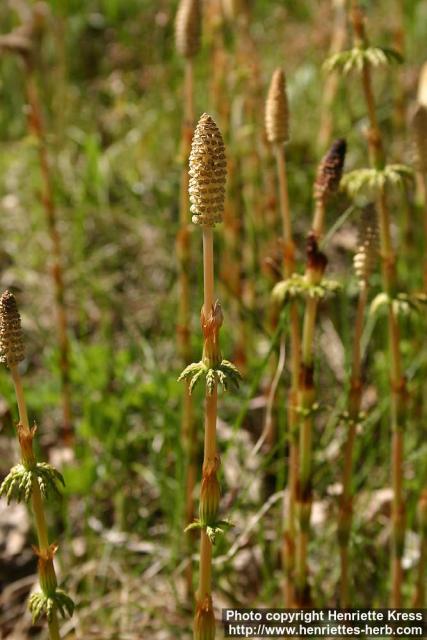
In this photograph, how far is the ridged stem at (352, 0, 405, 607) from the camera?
162 centimetres

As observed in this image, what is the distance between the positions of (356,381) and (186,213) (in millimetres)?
678

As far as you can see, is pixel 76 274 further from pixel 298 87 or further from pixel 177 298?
pixel 298 87

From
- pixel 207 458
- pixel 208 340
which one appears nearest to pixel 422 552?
pixel 207 458

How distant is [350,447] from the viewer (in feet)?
5.69

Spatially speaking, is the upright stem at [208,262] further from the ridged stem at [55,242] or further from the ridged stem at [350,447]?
the ridged stem at [55,242]

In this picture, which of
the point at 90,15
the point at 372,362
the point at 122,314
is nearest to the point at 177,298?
the point at 122,314

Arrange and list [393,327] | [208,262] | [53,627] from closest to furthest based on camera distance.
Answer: [208,262] < [53,627] < [393,327]

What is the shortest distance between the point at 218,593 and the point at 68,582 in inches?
15.8

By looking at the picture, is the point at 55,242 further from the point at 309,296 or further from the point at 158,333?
the point at 309,296

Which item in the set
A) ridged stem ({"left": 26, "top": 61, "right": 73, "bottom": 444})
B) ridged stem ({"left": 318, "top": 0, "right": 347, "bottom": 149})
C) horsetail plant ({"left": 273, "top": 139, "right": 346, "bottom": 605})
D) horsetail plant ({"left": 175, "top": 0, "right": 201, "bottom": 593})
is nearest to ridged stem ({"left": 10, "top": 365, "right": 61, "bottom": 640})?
horsetail plant ({"left": 273, "top": 139, "right": 346, "bottom": 605})

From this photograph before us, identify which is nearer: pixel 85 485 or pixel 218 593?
pixel 218 593

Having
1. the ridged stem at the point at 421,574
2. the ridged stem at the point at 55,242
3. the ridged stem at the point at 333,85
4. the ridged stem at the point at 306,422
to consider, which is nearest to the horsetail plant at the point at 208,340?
the ridged stem at the point at 306,422

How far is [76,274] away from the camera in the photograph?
3318 millimetres

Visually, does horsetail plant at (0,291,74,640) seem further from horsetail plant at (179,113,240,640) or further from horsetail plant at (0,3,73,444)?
horsetail plant at (0,3,73,444)
